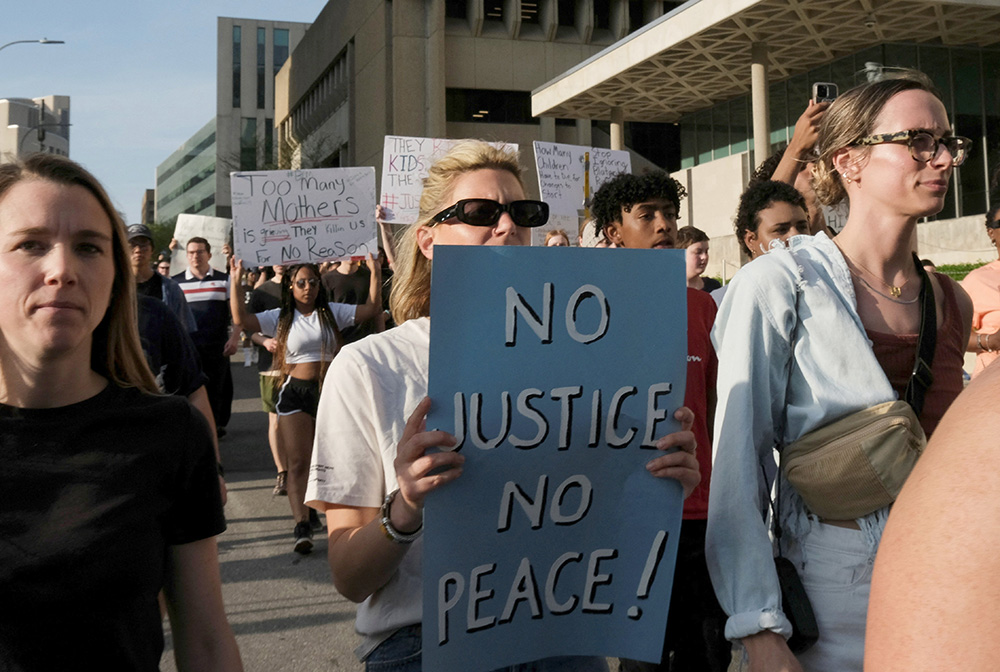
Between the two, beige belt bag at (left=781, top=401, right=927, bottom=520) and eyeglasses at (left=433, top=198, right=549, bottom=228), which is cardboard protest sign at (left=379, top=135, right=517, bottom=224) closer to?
eyeglasses at (left=433, top=198, right=549, bottom=228)

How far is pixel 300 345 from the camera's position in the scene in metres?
7.32

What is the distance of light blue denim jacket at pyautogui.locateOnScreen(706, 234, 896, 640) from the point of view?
2072 millimetres

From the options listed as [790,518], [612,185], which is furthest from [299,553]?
[790,518]

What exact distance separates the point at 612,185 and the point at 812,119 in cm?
90

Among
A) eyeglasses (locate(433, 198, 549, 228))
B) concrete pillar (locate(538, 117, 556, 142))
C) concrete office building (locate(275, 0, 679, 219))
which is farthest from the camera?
concrete office building (locate(275, 0, 679, 219))

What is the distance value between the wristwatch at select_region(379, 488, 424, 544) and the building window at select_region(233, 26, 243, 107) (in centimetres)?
10907

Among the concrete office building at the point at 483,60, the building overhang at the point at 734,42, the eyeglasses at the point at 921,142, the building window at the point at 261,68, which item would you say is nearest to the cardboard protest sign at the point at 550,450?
the eyeglasses at the point at 921,142

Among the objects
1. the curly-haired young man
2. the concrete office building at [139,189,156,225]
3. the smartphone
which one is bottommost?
the curly-haired young man

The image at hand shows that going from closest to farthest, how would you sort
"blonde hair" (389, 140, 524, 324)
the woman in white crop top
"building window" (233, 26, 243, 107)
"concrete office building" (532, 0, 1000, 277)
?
"blonde hair" (389, 140, 524, 324) < the woman in white crop top < "concrete office building" (532, 0, 1000, 277) < "building window" (233, 26, 243, 107)

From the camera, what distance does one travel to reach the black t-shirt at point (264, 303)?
8523mm

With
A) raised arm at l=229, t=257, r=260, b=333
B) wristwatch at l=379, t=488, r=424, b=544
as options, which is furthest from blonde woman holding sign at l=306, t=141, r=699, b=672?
raised arm at l=229, t=257, r=260, b=333

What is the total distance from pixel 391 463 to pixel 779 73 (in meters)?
27.9

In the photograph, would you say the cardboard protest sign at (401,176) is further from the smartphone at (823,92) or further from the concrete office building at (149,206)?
the concrete office building at (149,206)

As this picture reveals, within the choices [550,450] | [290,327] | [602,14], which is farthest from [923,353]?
[602,14]
